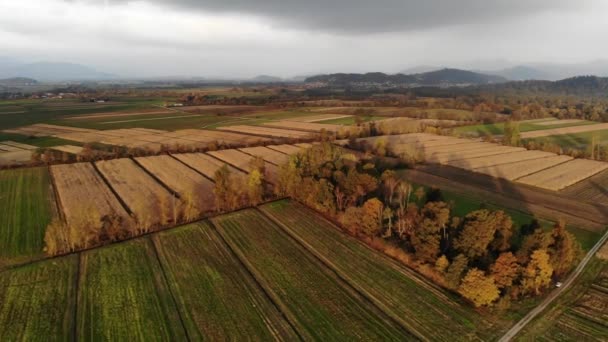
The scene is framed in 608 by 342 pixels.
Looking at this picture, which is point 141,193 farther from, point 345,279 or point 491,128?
point 491,128

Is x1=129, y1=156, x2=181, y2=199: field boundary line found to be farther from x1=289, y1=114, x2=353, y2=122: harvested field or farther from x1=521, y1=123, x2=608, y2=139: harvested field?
x1=521, y1=123, x2=608, y2=139: harvested field

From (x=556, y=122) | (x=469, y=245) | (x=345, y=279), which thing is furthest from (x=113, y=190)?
(x=556, y=122)

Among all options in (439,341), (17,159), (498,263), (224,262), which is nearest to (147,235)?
(224,262)

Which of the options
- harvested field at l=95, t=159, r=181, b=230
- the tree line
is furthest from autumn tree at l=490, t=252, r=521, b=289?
harvested field at l=95, t=159, r=181, b=230

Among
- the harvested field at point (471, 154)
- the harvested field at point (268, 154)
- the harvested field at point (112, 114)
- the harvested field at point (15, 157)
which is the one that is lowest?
the harvested field at point (471, 154)

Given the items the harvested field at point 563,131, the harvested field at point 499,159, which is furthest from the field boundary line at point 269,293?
the harvested field at point 563,131

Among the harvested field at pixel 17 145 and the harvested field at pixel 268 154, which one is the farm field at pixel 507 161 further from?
the harvested field at pixel 17 145

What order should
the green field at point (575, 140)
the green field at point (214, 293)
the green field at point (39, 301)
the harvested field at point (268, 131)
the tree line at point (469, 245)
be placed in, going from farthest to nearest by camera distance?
the harvested field at point (268, 131)
the green field at point (575, 140)
the tree line at point (469, 245)
the green field at point (214, 293)
the green field at point (39, 301)
